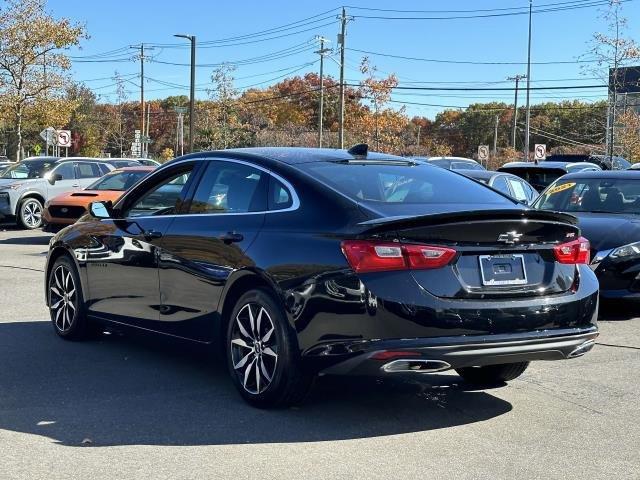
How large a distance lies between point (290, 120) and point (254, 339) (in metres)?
70.1

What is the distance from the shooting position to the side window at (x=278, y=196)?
5.23 m

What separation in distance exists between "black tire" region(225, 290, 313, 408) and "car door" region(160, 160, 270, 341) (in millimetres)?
245

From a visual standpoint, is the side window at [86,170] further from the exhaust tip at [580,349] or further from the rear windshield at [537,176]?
the exhaust tip at [580,349]

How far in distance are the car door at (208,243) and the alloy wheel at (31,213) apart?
1460cm

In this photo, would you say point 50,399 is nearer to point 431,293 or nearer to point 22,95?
point 431,293

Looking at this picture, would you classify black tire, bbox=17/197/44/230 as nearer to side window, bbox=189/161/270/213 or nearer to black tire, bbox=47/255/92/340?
black tire, bbox=47/255/92/340

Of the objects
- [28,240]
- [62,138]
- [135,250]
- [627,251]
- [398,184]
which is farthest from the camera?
[62,138]

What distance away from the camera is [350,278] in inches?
180

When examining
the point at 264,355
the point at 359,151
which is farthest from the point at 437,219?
the point at 359,151

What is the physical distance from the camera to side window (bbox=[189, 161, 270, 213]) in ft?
18.1

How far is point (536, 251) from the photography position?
4.93m

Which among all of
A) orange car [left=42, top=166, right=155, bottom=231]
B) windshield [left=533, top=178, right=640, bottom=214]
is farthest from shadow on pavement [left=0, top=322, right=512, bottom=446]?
orange car [left=42, top=166, right=155, bottom=231]

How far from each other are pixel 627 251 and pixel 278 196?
471 centimetres

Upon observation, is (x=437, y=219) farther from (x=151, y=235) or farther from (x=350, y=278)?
(x=151, y=235)
